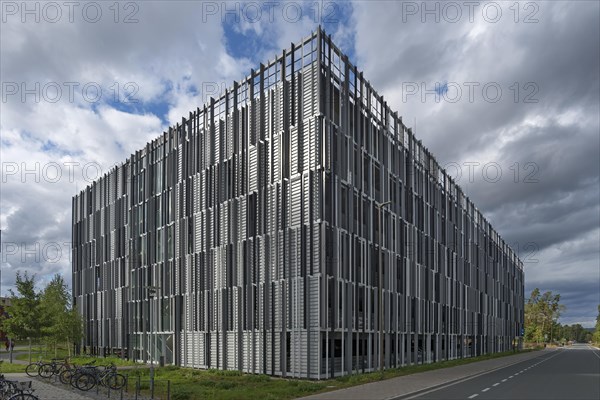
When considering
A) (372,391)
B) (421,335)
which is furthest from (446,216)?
(372,391)

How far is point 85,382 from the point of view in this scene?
23344mm

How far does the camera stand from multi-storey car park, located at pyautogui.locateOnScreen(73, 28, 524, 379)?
3164cm

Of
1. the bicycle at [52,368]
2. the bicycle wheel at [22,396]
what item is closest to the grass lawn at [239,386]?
the bicycle at [52,368]

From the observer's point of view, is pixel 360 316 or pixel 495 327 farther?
pixel 495 327

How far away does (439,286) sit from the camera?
54.8 meters

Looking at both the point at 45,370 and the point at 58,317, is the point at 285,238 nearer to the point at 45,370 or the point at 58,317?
the point at 45,370

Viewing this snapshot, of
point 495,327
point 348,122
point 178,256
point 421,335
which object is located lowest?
point 495,327

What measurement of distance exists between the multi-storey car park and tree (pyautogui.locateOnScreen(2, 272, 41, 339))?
8.02 meters

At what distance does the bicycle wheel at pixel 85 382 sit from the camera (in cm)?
2319

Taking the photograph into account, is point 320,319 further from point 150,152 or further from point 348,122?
point 150,152

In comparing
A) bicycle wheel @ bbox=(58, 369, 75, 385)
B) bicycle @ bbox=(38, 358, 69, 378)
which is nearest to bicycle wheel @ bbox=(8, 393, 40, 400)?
bicycle wheel @ bbox=(58, 369, 75, 385)

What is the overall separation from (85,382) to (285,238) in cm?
1367

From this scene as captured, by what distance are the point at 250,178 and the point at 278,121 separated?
4393 mm

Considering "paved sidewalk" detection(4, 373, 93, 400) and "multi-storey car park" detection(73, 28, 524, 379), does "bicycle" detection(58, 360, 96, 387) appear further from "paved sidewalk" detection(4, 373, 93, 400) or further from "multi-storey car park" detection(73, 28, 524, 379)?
"multi-storey car park" detection(73, 28, 524, 379)
